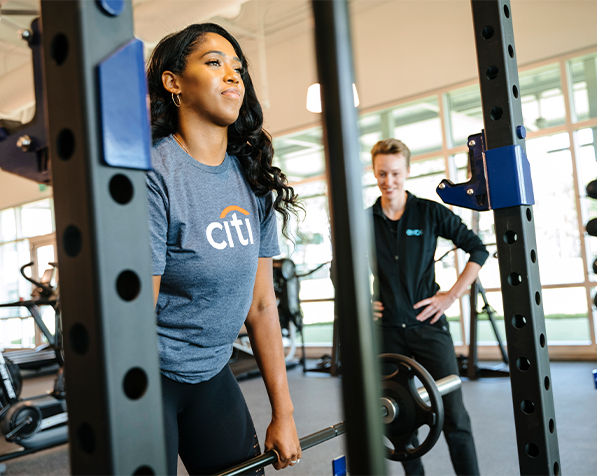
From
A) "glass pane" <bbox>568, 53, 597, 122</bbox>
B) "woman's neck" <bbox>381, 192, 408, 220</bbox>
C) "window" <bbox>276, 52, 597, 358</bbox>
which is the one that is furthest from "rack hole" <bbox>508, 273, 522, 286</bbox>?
A: "glass pane" <bbox>568, 53, 597, 122</bbox>

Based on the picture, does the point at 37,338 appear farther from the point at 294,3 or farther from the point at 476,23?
the point at 476,23

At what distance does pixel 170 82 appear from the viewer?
128 centimetres

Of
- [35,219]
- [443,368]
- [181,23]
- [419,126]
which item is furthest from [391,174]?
[35,219]

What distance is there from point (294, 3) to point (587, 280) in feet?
15.5

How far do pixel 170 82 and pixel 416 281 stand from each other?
4.79 feet

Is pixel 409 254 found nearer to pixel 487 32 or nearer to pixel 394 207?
pixel 394 207

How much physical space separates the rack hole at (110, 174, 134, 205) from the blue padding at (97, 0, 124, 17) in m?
0.14

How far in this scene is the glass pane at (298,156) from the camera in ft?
26.1

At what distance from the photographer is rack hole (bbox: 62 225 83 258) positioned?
0.45 meters

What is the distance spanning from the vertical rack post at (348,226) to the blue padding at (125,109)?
0.19 m

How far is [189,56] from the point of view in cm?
125

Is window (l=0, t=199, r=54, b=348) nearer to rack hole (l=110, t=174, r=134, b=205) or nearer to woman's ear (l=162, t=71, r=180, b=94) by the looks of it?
woman's ear (l=162, t=71, r=180, b=94)

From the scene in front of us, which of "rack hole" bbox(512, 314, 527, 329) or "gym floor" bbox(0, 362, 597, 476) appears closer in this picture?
"rack hole" bbox(512, 314, 527, 329)

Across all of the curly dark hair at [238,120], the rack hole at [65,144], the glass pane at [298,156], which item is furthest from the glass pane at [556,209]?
the rack hole at [65,144]
